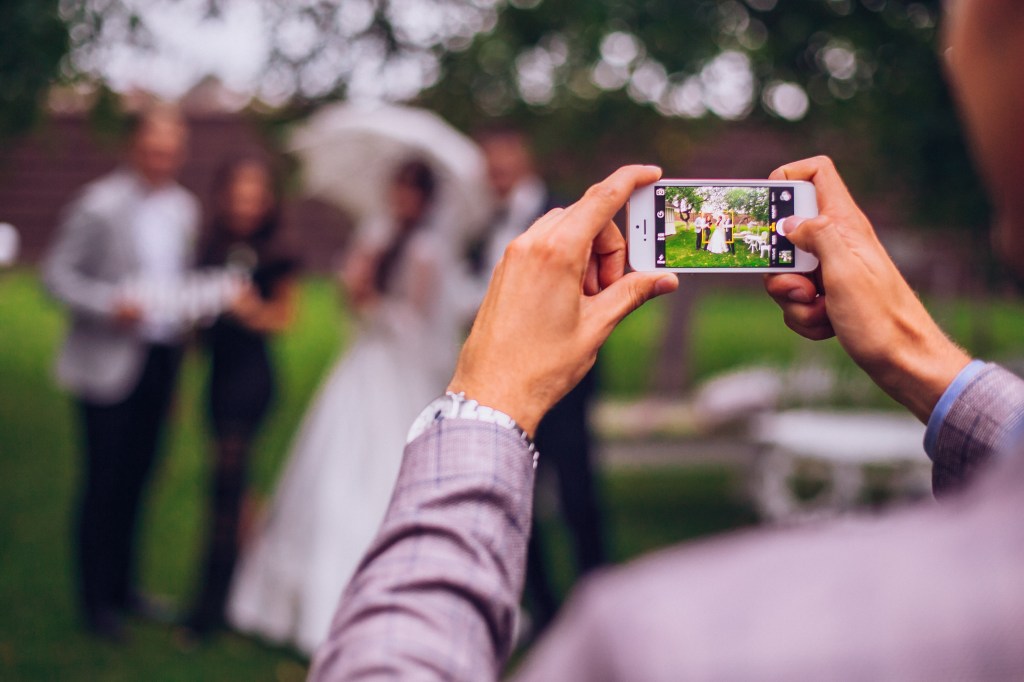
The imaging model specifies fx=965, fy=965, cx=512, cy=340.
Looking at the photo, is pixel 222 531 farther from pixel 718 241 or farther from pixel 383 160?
pixel 718 241

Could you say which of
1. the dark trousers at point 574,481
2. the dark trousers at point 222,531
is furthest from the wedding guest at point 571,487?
the dark trousers at point 222,531

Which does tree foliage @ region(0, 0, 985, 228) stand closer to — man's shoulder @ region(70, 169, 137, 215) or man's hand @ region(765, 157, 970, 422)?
man's shoulder @ region(70, 169, 137, 215)

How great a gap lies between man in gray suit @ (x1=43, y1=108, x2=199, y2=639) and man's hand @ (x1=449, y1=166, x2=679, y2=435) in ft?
11.1

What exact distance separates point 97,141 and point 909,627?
→ 20.3 feet

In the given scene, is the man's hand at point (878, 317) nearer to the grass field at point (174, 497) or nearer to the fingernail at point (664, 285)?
the fingernail at point (664, 285)

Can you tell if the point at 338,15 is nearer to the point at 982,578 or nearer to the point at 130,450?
the point at 130,450

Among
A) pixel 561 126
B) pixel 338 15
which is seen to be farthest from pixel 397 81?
pixel 561 126

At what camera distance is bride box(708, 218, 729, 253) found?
1359mm

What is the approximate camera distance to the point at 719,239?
4.47ft

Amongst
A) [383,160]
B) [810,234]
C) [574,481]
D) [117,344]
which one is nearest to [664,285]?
[810,234]

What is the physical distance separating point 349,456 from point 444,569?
3631mm

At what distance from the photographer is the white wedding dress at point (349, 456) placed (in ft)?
13.5

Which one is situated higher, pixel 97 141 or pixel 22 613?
pixel 97 141

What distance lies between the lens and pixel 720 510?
20.8 feet
